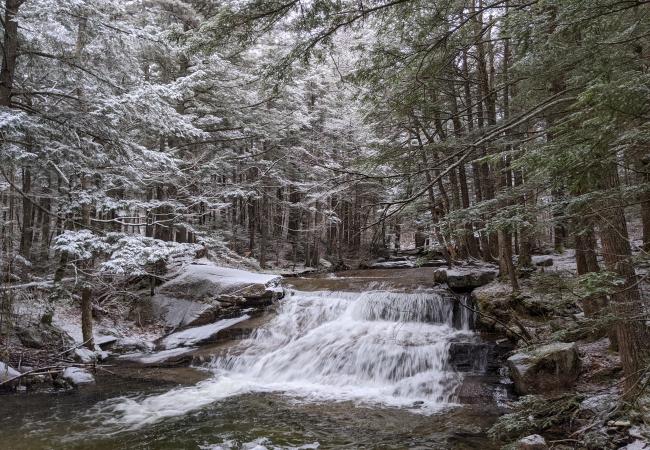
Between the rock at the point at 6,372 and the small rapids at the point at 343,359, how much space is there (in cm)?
213

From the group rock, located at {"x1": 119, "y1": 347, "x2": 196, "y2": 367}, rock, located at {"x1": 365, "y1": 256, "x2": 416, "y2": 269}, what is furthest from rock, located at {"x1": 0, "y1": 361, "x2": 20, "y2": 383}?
rock, located at {"x1": 365, "y1": 256, "x2": 416, "y2": 269}

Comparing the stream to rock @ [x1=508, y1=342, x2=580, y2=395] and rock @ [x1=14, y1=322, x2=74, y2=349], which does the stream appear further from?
rock @ [x1=14, y1=322, x2=74, y2=349]

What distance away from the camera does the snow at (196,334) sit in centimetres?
1177

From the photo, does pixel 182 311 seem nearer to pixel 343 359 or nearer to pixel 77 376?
pixel 77 376

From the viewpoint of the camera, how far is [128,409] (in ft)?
24.1

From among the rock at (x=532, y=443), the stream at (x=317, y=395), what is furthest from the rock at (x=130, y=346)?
the rock at (x=532, y=443)

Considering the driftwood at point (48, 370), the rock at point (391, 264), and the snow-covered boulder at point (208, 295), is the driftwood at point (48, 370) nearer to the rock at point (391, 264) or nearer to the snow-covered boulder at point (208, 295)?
the snow-covered boulder at point (208, 295)

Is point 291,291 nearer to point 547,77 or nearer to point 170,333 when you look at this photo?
point 170,333

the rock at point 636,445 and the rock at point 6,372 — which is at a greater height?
the rock at point 6,372

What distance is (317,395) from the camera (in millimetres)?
8242

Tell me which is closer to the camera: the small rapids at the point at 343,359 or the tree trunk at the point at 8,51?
the small rapids at the point at 343,359

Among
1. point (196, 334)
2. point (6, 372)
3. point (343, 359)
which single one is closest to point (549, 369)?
point (343, 359)

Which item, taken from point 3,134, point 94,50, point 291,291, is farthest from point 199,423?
point 94,50

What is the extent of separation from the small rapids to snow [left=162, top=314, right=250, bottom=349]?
1.20 meters
